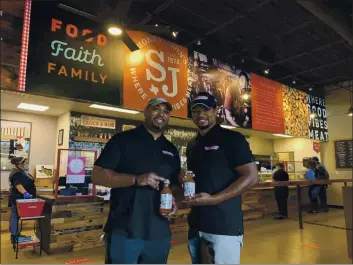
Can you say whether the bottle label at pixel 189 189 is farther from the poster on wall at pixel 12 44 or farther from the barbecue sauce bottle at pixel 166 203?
the poster on wall at pixel 12 44

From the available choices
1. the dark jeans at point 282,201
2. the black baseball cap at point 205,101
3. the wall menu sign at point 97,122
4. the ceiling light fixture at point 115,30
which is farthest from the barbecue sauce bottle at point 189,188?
the dark jeans at point 282,201

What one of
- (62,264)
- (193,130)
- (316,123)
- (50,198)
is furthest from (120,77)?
(316,123)

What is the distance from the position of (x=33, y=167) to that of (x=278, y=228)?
5641 millimetres

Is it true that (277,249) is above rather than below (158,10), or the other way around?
below

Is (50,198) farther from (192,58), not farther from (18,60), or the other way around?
(192,58)

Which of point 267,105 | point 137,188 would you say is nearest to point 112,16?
point 137,188

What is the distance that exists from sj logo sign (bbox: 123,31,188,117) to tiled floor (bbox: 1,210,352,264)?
2525mm

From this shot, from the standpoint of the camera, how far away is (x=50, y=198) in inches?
168

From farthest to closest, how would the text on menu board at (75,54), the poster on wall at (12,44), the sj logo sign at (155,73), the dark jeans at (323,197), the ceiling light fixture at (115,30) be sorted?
the dark jeans at (323,197)
the sj logo sign at (155,73)
the text on menu board at (75,54)
the ceiling light fixture at (115,30)
the poster on wall at (12,44)

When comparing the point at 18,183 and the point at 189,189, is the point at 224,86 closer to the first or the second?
the point at 18,183

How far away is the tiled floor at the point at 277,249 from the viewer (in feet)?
13.1

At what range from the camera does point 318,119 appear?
9.32 meters

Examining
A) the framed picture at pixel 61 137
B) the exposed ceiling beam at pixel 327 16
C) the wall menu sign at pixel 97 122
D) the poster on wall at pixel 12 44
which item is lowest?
the framed picture at pixel 61 137

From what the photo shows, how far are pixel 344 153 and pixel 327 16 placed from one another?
6.58m
